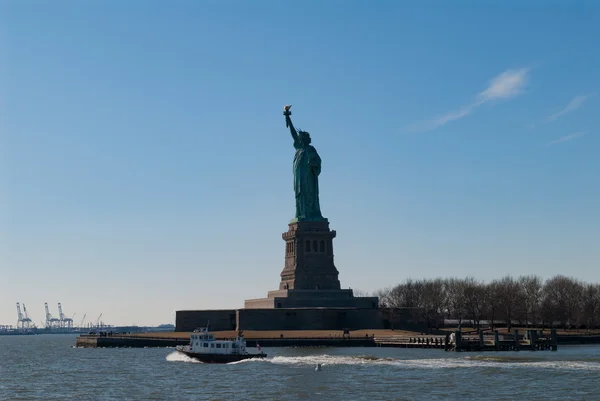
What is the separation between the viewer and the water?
62188 mm

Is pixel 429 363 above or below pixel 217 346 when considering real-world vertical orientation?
below

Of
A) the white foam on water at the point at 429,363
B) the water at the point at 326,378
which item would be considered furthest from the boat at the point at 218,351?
the white foam on water at the point at 429,363

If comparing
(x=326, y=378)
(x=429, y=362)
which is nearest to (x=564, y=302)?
(x=429, y=362)

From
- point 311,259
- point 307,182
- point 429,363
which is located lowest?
point 429,363

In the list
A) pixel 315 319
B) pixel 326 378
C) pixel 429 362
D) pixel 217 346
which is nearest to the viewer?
pixel 326 378

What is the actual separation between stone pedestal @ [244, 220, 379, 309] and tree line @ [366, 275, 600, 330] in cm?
1613

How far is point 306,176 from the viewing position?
468 feet

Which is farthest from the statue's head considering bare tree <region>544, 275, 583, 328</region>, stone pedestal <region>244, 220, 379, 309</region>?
bare tree <region>544, 275, 583, 328</region>

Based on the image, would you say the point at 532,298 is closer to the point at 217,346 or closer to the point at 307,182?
the point at 307,182

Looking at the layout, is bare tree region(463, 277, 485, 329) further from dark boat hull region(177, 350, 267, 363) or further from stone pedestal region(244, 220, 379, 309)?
dark boat hull region(177, 350, 267, 363)

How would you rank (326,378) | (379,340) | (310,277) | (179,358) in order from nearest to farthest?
(326,378) < (179,358) < (379,340) < (310,277)

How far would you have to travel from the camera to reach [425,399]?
5909cm

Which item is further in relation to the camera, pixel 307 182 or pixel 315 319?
pixel 307 182

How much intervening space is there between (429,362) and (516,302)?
6754cm
